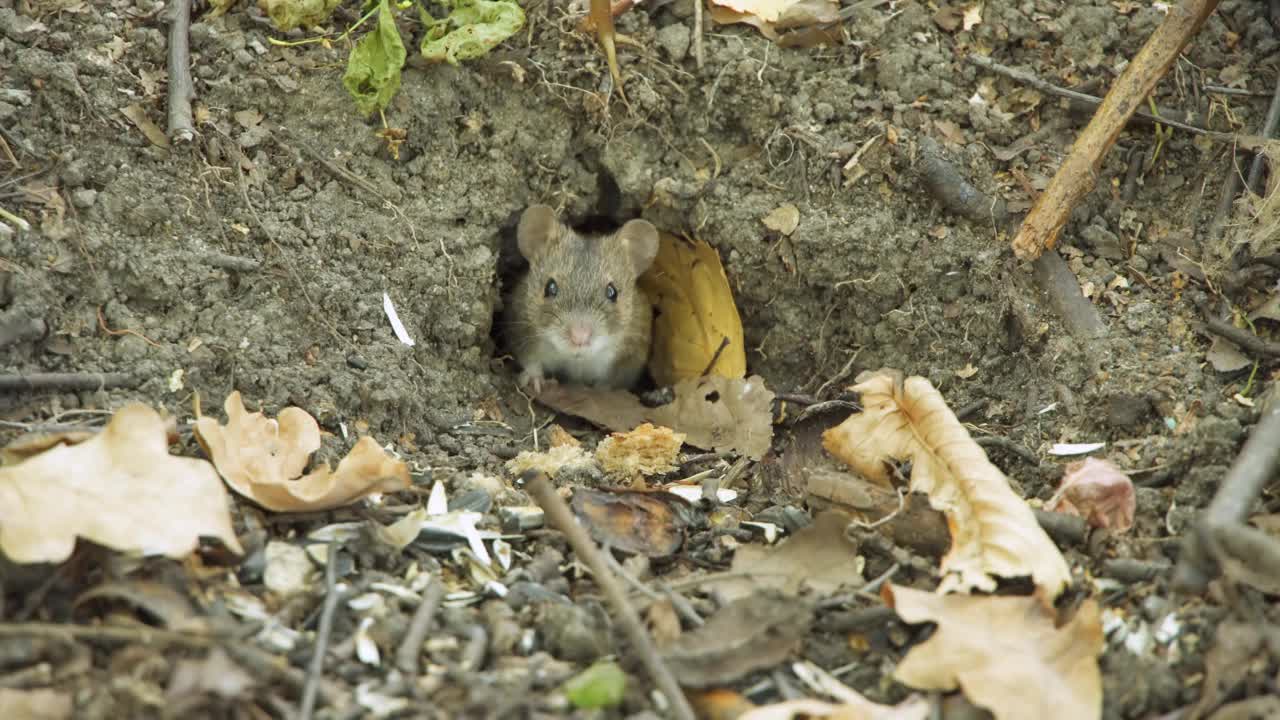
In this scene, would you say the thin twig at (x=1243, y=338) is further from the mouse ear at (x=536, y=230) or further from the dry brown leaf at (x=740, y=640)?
the mouse ear at (x=536, y=230)

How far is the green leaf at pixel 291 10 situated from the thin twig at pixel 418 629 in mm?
2763

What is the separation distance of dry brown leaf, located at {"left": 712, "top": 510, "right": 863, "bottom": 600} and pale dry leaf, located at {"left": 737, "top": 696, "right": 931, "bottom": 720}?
1.44 ft

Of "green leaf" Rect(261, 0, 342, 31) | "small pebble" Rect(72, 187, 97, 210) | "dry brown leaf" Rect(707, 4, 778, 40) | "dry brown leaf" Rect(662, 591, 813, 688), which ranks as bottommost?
"dry brown leaf" Rect(662, 591, 813, 688)

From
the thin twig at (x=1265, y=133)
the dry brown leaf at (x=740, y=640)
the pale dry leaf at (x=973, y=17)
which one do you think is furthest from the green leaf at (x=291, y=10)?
the thin twig at (x=1265, y=133)

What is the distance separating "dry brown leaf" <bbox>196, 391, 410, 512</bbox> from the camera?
326cm

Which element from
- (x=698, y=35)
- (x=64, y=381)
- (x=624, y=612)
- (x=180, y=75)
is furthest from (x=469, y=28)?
(x=624, y=612)

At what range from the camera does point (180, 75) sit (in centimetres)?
447

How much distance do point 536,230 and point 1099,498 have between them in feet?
11.5

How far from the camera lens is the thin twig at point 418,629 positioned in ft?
9.12

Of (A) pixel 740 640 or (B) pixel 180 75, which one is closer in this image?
(A) pixel 740 640

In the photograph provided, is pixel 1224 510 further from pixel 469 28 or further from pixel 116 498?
pixel 469 28

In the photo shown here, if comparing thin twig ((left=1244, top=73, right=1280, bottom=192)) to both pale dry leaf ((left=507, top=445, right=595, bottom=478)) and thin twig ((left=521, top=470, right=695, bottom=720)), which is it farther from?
thin twig ((left=521, top=470, right=695, bottom=720))

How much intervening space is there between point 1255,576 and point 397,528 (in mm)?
2385

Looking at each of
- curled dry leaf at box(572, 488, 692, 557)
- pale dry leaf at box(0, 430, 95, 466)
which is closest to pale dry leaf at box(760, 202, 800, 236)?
curled dry leaf at box(572, 488, 692, 557)
